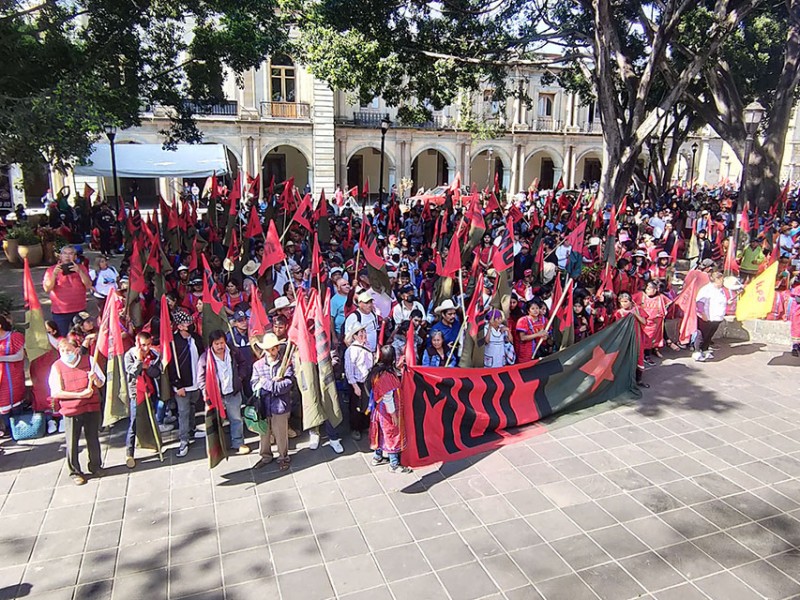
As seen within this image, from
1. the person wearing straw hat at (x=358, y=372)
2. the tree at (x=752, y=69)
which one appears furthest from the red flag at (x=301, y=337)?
the tree at (x=752, y=69)

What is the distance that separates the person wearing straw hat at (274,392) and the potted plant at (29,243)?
10.8 metres

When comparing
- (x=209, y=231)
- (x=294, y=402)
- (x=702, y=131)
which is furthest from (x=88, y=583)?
(x=702, y=131)

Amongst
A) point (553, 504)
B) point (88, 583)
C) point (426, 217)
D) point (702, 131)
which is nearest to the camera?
point (88, 583)

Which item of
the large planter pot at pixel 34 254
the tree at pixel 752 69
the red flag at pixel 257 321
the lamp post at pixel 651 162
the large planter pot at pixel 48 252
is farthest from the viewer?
the lamp post at pixel 651 162

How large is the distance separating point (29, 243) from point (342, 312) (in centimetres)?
1024

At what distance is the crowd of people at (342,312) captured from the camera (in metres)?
6.18

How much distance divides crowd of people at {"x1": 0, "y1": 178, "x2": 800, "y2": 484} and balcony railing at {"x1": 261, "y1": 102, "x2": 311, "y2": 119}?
1967 cm

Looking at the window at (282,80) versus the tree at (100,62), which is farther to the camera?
the window at (282,80)

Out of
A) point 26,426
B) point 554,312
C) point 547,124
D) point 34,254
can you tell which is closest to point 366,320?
point 554,312

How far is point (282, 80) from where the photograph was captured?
A: 32.2 metres

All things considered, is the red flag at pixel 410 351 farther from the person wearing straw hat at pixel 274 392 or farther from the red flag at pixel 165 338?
the red flag at pixel 165 338

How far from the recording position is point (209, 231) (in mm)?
13242

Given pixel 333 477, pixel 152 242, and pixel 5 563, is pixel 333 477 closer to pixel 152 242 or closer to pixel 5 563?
pixel 5 563

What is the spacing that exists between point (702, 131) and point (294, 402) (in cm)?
4333
